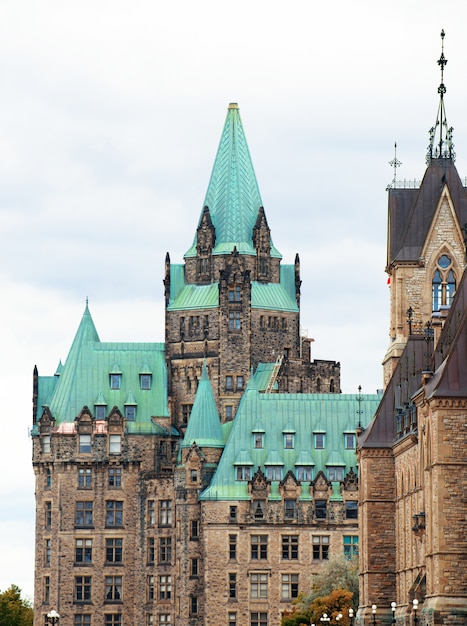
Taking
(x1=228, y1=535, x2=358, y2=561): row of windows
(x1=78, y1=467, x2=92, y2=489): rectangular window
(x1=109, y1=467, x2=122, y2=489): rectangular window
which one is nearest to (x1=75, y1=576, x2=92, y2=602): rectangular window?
(x1=78, y1=467, x2=92, y2=489): rectangular window

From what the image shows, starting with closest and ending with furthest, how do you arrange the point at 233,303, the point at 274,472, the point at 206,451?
the point at 274,472 < the point at 206,451 < the point at 233,303

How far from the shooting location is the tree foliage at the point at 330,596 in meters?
144

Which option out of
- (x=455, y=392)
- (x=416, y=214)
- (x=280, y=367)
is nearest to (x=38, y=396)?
(x=280, y=367)

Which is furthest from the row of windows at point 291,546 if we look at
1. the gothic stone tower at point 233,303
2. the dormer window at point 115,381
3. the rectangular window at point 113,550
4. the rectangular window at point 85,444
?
the dormer window at point 115,381

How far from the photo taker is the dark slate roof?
452 feet

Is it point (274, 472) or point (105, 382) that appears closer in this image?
point (274, 472)

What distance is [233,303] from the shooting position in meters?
182

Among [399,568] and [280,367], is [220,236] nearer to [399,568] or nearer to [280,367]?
[280,367]

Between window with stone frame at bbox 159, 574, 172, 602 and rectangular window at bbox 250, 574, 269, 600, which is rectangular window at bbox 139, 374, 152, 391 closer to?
window with stone frame at bbox 159, 574, 172, 602

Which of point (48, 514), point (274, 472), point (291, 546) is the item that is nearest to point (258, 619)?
point (291, 546)

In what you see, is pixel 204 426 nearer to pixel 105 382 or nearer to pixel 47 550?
pixel 105 382

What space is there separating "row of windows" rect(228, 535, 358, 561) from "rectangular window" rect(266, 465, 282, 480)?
442cm

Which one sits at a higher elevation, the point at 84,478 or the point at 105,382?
the point at 105,382

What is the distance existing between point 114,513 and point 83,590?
6368 mm
